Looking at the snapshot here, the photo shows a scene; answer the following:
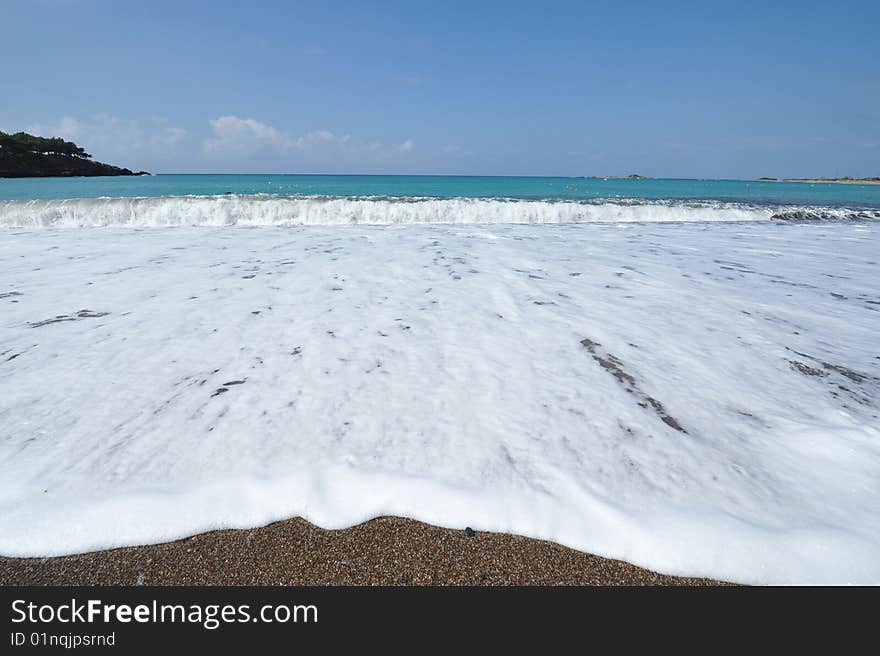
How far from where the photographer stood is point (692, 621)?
1.28 m

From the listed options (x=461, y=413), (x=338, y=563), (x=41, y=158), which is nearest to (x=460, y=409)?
(x=461, y=413)

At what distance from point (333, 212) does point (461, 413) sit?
11664 millimetres

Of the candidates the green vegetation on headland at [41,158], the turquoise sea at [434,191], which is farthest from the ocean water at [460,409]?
the green vegetation on headland at [41,158]

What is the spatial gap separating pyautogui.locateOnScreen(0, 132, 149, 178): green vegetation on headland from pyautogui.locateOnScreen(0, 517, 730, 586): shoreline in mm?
64503

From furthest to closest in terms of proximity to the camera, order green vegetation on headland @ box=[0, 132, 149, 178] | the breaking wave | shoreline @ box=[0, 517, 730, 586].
A: green vegetation on headland @ box=[0, 132, 149, 178] → the breaking wave → shoreline @ box=[0, 517, 730, 586]

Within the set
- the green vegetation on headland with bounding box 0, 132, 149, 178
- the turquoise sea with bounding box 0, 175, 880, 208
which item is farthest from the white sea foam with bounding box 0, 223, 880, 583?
the green vegetation on headland with bounding box 0, 132, 149, 178

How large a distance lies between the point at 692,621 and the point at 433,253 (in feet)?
19.3

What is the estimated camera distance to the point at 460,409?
2.29m

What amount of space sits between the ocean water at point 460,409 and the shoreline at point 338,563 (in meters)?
0.05

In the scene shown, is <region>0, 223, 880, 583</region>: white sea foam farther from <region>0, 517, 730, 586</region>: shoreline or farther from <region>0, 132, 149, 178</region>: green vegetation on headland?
<region>0, 132, 149, 178</region>: green vegetation on headland

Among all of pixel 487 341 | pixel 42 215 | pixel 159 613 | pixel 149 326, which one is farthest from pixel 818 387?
pixel 42 215

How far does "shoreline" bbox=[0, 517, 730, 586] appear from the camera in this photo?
1374 mm

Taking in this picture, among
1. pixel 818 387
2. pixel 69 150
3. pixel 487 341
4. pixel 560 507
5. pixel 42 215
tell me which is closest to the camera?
pixel 560 507

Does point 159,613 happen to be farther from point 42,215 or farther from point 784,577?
point 42,215
